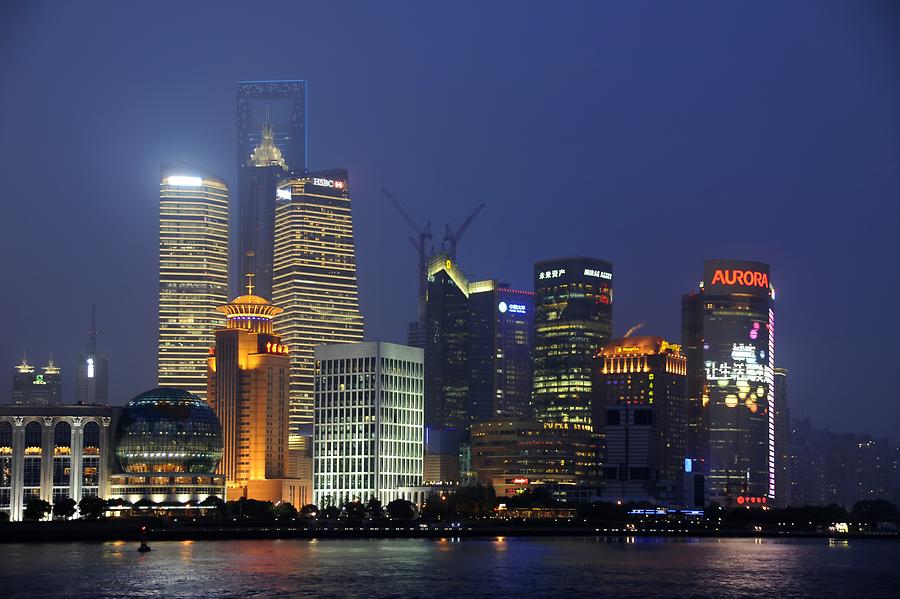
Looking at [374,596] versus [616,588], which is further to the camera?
[616,588]

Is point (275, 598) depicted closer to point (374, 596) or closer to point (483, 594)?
point (374, 596)

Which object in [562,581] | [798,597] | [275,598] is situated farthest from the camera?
[562,581]

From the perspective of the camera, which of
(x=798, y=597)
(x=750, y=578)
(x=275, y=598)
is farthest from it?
(x=750, y=578)

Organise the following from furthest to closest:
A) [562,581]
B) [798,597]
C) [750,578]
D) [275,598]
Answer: [750,578], [562,581], [798,597], [275,598]

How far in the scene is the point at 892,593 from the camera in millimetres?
174000

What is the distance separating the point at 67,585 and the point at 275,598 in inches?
1131

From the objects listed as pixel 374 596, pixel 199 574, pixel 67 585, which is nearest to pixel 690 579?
pixel 374 596

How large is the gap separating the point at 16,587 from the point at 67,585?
6.34m

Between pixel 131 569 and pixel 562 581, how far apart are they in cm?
5914

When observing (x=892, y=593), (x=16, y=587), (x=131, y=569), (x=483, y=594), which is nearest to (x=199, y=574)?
(x=131, y=569)

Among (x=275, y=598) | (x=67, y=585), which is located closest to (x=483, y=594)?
(x=275, y=598)

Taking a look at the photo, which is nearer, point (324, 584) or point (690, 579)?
point (324, 584)

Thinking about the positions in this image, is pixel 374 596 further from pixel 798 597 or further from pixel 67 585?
pixel 798 597

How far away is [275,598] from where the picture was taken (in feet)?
519
